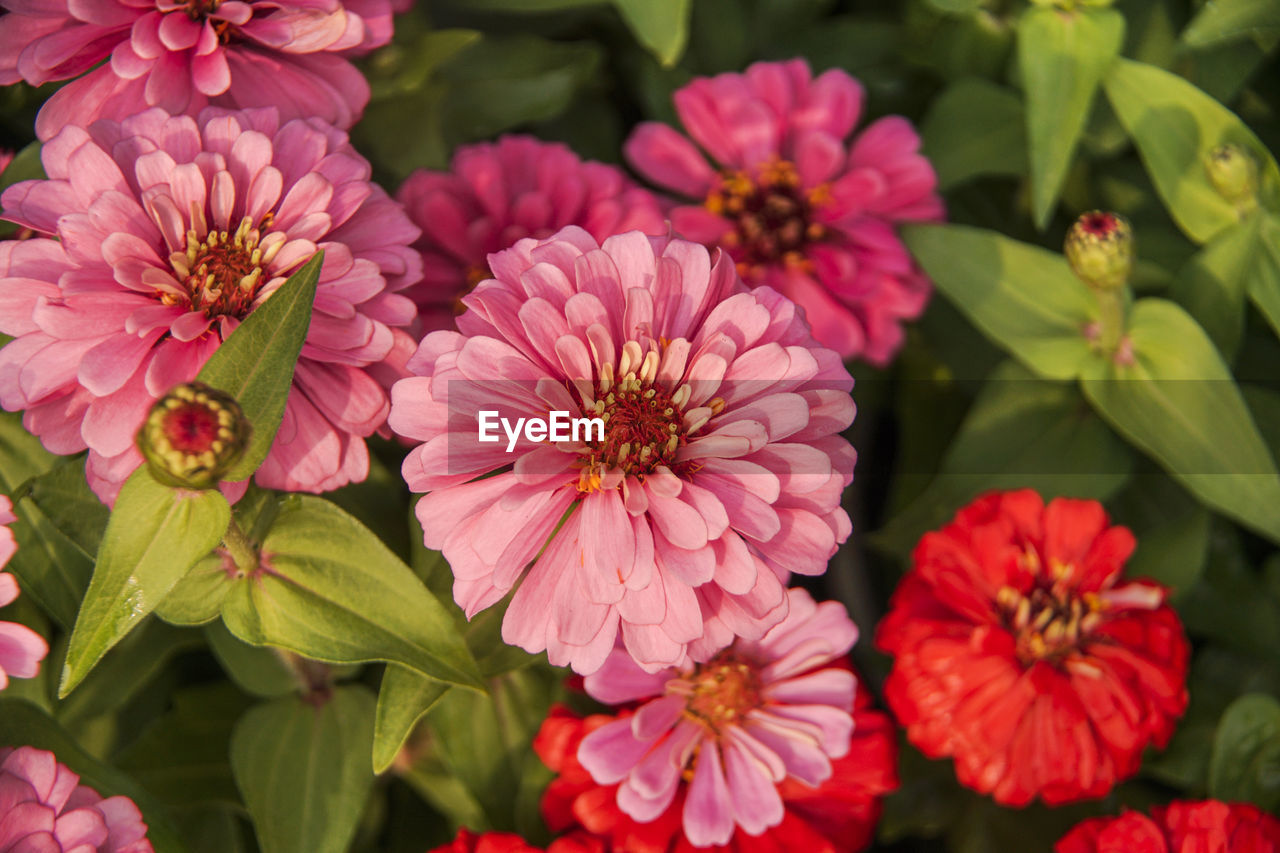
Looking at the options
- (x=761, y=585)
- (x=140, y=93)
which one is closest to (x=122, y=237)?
(x=140, y=93)

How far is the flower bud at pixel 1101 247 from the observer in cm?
78

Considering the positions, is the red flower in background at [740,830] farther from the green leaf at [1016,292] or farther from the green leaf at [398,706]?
the green leaf at [1016,292]

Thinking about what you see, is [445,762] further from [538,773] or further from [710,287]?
[710,287]

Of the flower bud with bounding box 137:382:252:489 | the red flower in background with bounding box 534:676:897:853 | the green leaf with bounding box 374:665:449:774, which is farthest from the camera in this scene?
the red flower in background with bounding box 534:676:897:853

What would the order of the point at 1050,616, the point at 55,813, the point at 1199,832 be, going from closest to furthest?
1. the point at 55,813
2. the point at 1199,832
3. the point at 1050,616

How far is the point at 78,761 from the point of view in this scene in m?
0.68

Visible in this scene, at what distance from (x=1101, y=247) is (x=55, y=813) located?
2.68 ft

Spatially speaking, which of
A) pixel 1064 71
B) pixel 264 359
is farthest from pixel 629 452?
pixel 1064 71

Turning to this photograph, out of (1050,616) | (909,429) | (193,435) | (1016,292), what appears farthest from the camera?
(909,429)

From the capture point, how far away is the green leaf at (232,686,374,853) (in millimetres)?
711

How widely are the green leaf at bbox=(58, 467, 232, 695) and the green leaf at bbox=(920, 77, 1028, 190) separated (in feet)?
2.51

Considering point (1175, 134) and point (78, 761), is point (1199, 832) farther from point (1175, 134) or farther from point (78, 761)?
point (78, 761)

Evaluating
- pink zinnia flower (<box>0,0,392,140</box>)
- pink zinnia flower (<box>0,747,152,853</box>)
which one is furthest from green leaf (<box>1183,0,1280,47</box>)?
pink zinnia flower (<box>0,747,152,853</box>)

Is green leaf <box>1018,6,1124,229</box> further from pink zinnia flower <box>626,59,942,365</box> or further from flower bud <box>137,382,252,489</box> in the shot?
flower bud <box>137,382,252,489</box>
